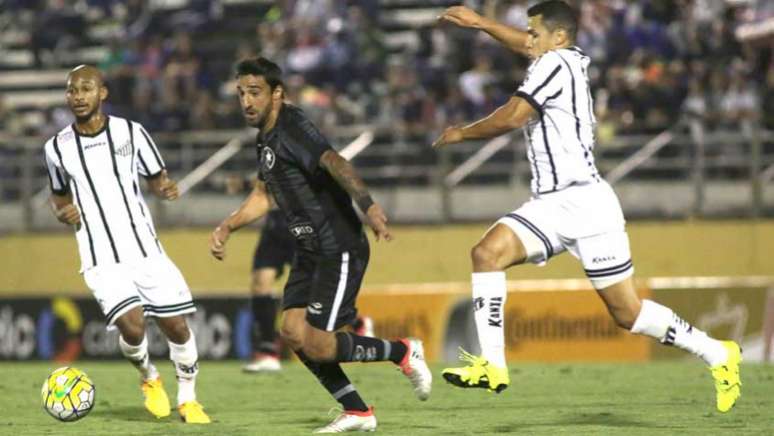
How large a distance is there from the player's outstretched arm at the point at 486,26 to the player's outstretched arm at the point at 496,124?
0.93 m

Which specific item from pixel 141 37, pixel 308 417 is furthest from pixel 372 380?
pixel 141 37

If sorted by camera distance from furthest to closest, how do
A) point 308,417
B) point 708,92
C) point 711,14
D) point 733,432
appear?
point 711,14, point 708,92, point 308,417, point 733,432

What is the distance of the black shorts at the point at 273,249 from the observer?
1478 cm

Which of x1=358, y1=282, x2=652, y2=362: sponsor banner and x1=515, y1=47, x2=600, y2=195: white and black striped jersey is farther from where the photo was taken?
x1=358, y1=282, x2=652, y2=362: sponsor banner

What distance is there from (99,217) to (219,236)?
927 millimetres

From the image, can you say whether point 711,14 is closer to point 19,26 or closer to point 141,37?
point 141,37

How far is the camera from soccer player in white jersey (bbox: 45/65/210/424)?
10.2 meters

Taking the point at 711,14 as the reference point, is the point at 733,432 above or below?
below

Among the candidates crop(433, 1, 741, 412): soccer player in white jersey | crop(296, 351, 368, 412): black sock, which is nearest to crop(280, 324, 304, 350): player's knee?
crop(296, 351, 368, 412): black sock

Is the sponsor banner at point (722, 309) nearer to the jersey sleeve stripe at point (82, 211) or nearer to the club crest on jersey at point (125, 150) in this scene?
the club crest on jersey at point (125, 150)

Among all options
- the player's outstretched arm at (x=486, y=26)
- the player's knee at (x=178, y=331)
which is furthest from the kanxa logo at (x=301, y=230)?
the player's outstretched arm at (x=486, y=26)

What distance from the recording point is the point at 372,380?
1398 centimetres

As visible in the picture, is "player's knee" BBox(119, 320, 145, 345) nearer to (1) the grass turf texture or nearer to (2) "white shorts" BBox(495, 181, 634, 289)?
(1) the grass turf texture

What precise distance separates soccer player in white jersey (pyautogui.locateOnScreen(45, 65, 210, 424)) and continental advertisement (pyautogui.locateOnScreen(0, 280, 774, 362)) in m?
8.47
